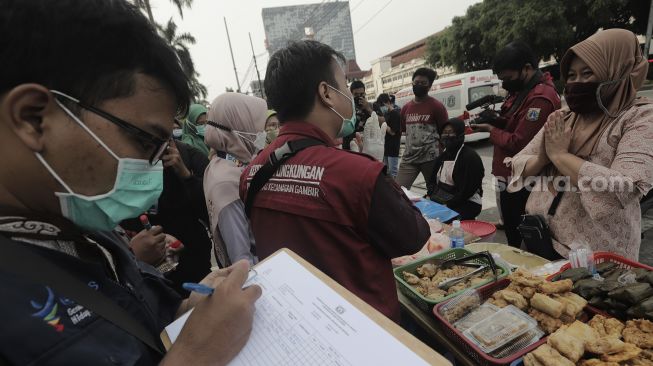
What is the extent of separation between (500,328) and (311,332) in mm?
1018

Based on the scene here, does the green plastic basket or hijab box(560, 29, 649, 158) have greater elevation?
hijab box(560, 29, 649, 158)

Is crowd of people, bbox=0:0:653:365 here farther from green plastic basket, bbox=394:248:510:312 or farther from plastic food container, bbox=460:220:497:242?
plastic food container, bbox=460:220:497:242

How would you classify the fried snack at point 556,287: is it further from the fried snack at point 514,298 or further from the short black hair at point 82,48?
the short black hair at point 82,48

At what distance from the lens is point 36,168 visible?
0.75 metres

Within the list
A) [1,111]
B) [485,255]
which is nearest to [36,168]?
[1,111]

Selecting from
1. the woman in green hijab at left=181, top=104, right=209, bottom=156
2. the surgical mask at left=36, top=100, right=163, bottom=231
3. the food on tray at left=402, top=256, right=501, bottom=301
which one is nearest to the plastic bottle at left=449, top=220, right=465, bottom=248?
the food on tray at left=402, top=256, right=501, bottom=301

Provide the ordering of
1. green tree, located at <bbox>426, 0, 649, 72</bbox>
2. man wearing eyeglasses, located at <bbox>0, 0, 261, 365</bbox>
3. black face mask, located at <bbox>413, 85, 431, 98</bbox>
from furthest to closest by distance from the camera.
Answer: green tree, located at <bbox>426, 0, 649, 72</bbox>, black face mask, located at <bbox>413, 85, 431, 98</bbox>, man wearing eyeglasses, located at <bbox>0, 0, 261, 365</bbox>

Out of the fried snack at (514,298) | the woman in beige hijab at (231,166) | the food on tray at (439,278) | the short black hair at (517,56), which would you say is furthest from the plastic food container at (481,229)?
the woman in beige hijab at (231,166)

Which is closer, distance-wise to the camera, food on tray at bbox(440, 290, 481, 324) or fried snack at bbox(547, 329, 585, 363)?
fried snack at bbox(547, 329, 585, 363)

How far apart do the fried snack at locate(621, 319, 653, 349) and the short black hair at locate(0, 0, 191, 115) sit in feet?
6.18

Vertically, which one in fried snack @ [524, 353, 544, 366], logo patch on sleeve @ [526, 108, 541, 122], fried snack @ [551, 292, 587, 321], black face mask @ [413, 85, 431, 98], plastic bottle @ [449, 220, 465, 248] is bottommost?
plastic bottle @ [449, 220, 465, 248]

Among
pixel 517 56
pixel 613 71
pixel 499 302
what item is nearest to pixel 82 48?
pixel 499 302

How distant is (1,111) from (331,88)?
49.9 inches

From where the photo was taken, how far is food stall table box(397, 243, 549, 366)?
147cm
